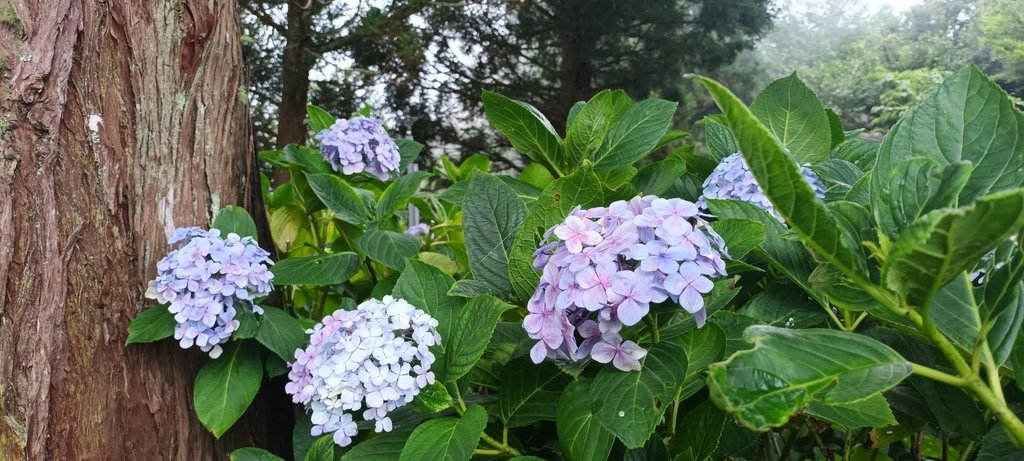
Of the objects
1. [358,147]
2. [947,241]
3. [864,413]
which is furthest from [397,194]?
[947,241]

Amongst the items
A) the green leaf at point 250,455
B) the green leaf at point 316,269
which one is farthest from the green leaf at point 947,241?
the green leaf at point 316,269

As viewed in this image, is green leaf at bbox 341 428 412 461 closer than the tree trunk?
Yes

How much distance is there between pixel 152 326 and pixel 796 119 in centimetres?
95

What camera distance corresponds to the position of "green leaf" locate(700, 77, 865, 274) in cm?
39

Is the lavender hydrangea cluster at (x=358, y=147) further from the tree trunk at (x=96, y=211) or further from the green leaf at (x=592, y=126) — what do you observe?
the green leaf at (x=592, y=126)

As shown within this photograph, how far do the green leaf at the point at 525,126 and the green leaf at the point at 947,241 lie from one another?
0.60 meters

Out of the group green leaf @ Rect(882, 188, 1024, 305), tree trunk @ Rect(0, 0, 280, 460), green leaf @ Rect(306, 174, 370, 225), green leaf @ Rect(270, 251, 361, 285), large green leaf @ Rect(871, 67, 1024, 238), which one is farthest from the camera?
green leaf @ Rect(306, 174, 370, 225)

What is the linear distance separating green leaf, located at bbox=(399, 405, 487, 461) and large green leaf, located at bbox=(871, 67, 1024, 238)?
416mm

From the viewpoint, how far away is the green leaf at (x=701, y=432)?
0.64 metres

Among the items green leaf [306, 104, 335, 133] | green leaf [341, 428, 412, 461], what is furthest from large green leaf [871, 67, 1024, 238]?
green leaf [306, 104, 335, 133]

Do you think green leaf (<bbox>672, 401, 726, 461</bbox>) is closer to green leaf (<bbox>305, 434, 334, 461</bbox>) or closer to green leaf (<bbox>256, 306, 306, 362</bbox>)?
green leaf (<bbox>305, 434, 334, 461</bbox>)

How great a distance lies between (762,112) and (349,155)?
831mm

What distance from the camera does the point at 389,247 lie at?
1092 millimetres

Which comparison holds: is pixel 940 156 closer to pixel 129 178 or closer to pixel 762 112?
pixel 762 112
